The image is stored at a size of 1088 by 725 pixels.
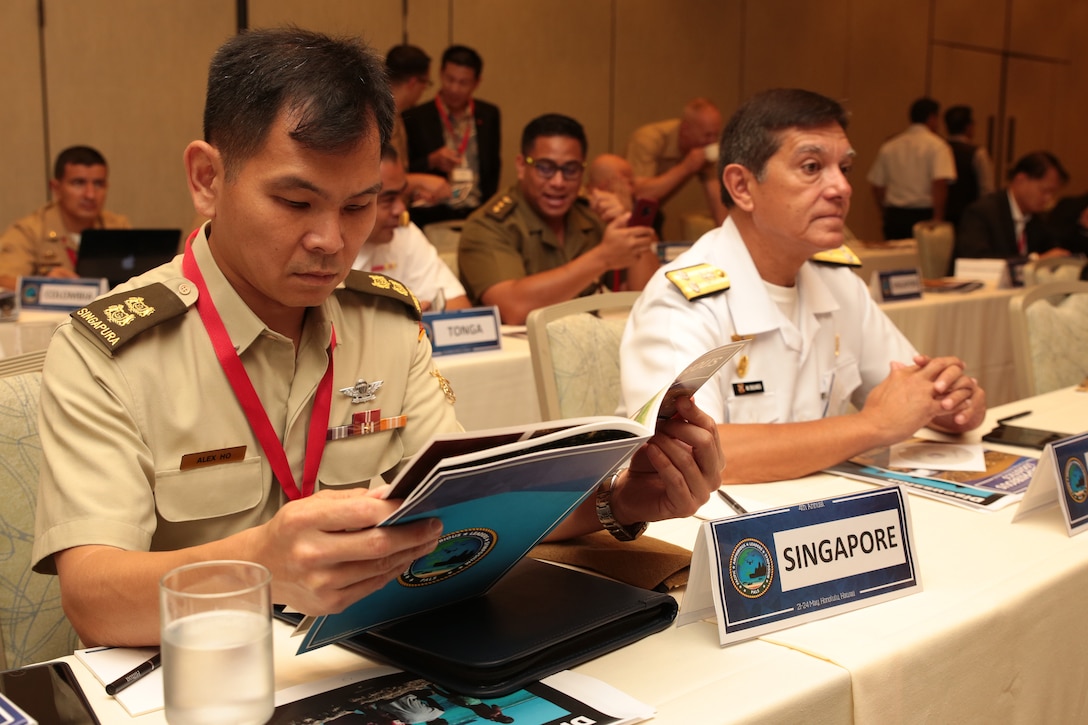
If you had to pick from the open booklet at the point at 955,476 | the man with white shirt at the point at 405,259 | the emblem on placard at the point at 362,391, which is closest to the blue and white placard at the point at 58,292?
the man with white shirt at the point at 405,259

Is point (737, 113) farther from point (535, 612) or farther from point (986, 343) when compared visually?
point (986, 343)

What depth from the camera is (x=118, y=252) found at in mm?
3814

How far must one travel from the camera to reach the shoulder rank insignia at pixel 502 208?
3.78 metres

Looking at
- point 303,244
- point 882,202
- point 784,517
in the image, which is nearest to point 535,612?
point 784,517

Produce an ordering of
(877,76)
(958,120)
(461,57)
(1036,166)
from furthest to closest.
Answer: (877,76) < (958,120) < (1036,166) < (461,57)

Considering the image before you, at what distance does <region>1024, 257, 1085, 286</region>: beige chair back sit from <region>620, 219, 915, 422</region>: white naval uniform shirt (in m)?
2.89

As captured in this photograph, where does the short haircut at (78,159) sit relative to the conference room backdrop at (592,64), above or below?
below

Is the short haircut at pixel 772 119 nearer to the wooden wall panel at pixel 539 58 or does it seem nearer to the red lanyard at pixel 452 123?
the red lanyard at pixel 452 123

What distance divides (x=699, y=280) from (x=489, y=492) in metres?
1.21

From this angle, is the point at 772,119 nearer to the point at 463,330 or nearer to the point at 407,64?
the point at 463,330

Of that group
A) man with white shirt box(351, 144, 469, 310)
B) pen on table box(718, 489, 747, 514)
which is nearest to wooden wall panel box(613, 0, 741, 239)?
man with white shirt box(351, 144, 469, 310)

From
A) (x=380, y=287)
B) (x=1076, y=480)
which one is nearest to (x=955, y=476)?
(x=1076, y=480)

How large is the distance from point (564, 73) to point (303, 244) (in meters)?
6.49

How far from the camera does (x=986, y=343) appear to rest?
4258mm
